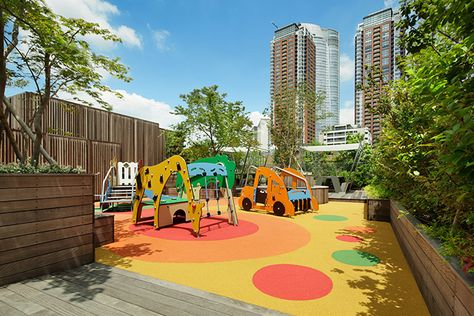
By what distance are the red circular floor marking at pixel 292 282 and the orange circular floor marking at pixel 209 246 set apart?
0.77 meters

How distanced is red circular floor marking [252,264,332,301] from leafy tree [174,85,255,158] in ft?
41.0

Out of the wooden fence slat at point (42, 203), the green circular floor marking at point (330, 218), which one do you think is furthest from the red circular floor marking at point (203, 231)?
the green circular floor marking at point (330, 218)

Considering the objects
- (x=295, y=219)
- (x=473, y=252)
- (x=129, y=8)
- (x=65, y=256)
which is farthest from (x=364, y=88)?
(x=65, y=256)

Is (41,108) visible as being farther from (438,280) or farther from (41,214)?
(438,280)

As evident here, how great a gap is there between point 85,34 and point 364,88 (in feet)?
24.1

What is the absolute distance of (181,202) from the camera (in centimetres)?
781

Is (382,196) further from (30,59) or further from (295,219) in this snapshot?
(30,59)

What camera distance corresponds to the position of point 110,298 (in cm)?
290

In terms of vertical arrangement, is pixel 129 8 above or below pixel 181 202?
above

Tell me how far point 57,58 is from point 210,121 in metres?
11.0

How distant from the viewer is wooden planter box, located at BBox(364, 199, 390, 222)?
26.4 feet

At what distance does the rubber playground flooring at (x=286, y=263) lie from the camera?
297 centimetres

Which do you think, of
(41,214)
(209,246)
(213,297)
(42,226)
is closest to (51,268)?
(42,226)

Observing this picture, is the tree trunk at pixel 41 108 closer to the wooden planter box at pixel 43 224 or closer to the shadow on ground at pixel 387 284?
the wooden planter box at pixel 43 224
